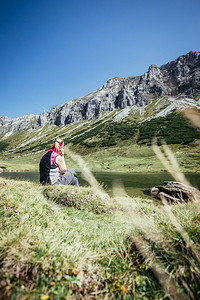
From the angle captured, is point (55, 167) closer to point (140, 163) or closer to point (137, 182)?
point (137, 182)

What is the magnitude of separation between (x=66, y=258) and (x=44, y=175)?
6.91 meters

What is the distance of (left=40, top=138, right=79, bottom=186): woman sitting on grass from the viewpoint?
7.74 meters

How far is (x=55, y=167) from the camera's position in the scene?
8.05 m

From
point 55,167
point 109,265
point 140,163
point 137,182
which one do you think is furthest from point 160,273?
point 140,163

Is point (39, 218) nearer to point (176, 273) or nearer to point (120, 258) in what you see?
point (120, 258)

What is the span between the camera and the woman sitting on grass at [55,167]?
7.74 m

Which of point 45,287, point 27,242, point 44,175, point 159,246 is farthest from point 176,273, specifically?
point 44,175

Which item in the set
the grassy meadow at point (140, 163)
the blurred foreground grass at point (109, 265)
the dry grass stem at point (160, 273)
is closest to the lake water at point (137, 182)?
the grassy meadow at point (140, 163)

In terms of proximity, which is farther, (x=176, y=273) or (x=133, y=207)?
(x=133, y=207)

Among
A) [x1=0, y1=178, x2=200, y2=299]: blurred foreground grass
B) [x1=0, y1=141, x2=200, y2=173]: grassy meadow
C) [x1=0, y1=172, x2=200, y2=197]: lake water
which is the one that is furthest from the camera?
[x1=0, y1=141, x2=200, y2=173]: grassy meadow

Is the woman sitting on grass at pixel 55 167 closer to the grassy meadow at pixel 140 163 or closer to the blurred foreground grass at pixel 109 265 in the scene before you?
the blurred foreground grass at pixel 109 265

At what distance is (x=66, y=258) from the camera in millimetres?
2205

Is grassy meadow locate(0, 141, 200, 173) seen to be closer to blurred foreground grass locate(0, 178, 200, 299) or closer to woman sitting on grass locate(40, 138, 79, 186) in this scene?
woman sitting on grass locate(40, 138, 79, 186)

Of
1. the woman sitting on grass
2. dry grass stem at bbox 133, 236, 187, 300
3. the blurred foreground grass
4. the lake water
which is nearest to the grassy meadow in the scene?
the lake water
